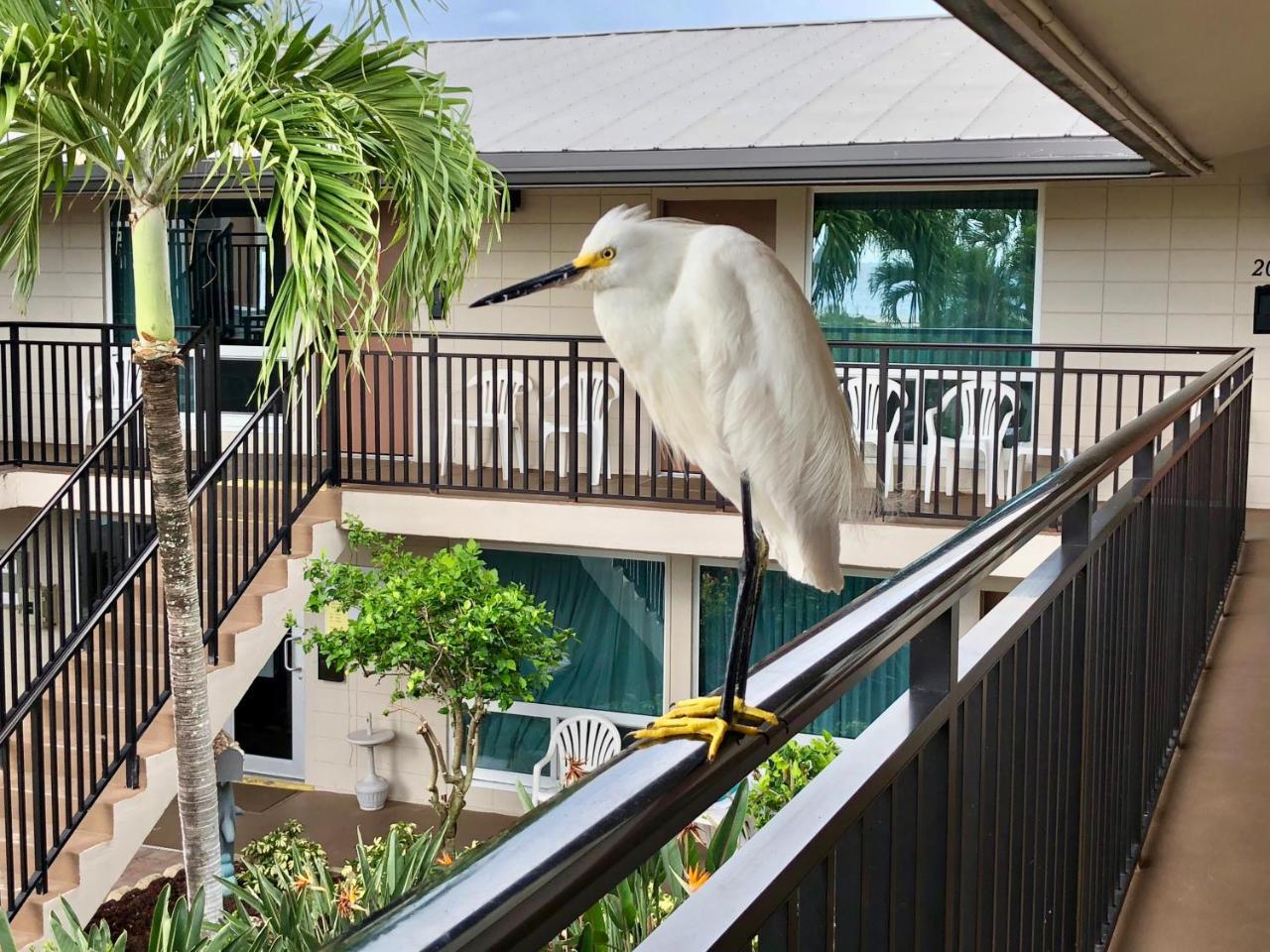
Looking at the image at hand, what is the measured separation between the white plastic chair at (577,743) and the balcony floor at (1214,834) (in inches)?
226

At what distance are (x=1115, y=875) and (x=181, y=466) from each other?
185 inches

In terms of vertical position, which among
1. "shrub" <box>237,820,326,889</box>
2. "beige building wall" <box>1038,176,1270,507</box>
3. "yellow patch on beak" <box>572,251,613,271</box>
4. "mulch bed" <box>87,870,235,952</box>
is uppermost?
"beige building wall" <box>1038,176,1270,507</box>

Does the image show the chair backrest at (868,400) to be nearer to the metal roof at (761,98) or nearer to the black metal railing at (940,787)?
the metal roof at (761,98)

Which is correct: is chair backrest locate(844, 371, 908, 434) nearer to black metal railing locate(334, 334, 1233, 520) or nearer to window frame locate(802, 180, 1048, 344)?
black metal railing locate(334, 334, 1233, 520)

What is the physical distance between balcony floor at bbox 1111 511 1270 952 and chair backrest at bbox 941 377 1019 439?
11.2 feet

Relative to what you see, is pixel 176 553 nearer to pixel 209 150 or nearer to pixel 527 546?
pixel 209 150

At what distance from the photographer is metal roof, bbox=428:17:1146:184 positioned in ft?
27.9

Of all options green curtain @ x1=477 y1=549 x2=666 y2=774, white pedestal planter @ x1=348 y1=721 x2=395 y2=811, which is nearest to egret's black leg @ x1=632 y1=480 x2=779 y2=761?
green curtain @ x1=477 y1=549 x2=666 y2=774

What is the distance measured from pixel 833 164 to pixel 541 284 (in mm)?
7580

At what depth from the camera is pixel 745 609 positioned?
1.36 metres

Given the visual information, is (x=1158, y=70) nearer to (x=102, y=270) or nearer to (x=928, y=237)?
(x=928, y=237)

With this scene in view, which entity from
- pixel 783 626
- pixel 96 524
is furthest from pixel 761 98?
pixel 96 524

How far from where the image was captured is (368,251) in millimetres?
5324

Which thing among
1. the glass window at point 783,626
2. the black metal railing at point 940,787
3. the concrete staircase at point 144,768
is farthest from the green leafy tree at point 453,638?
the black metal railing at point 940,787
